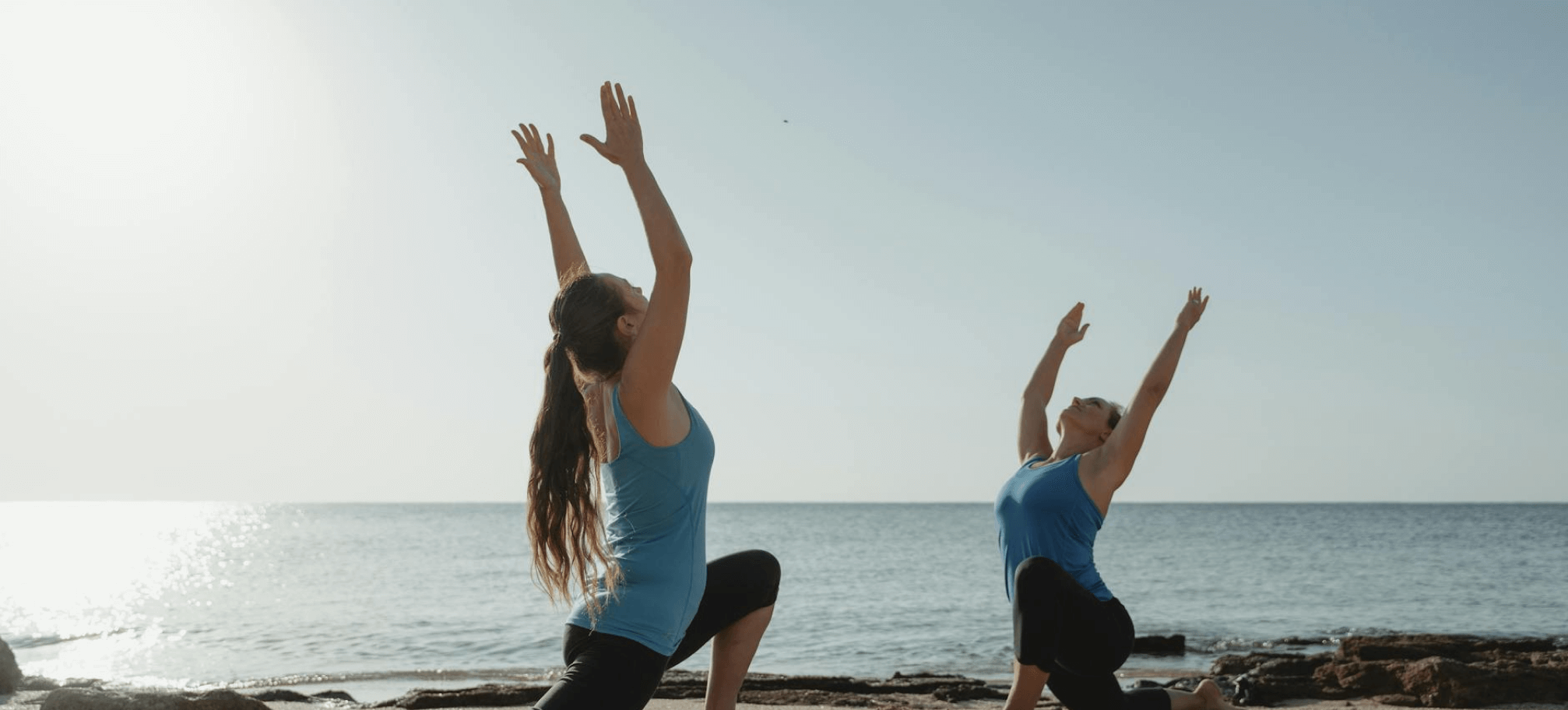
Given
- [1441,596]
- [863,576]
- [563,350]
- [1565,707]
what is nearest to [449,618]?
[863,576]

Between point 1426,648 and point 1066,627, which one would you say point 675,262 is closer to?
point 1066,627

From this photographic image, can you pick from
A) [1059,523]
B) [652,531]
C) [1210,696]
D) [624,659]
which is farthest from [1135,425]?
[624,659]

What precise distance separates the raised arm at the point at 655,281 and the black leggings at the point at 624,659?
0.64 m

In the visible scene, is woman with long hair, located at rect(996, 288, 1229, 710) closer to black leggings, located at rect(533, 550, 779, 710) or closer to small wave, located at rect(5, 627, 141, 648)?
black leggings, located at rect(533, 550, 779, 710)

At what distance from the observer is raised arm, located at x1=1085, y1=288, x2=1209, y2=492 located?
5109 millimetres

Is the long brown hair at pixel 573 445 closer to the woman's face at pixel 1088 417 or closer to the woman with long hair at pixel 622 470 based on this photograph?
the woman with long hair at pixel 622 470

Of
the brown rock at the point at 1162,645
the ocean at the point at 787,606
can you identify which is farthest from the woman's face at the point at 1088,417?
the brown rock at the point at 1162,645

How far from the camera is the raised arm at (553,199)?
4.68 metres

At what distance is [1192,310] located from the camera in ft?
17.8

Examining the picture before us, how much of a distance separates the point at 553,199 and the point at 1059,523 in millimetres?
2545

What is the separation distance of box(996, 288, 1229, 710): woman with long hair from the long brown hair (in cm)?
200

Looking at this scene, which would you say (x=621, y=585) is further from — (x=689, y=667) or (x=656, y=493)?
(x=689, y=667)

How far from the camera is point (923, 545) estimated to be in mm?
52875

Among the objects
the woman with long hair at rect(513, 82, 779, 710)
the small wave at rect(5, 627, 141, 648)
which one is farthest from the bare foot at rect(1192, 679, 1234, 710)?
the small wave at rect(5, 627, 141, 648)
